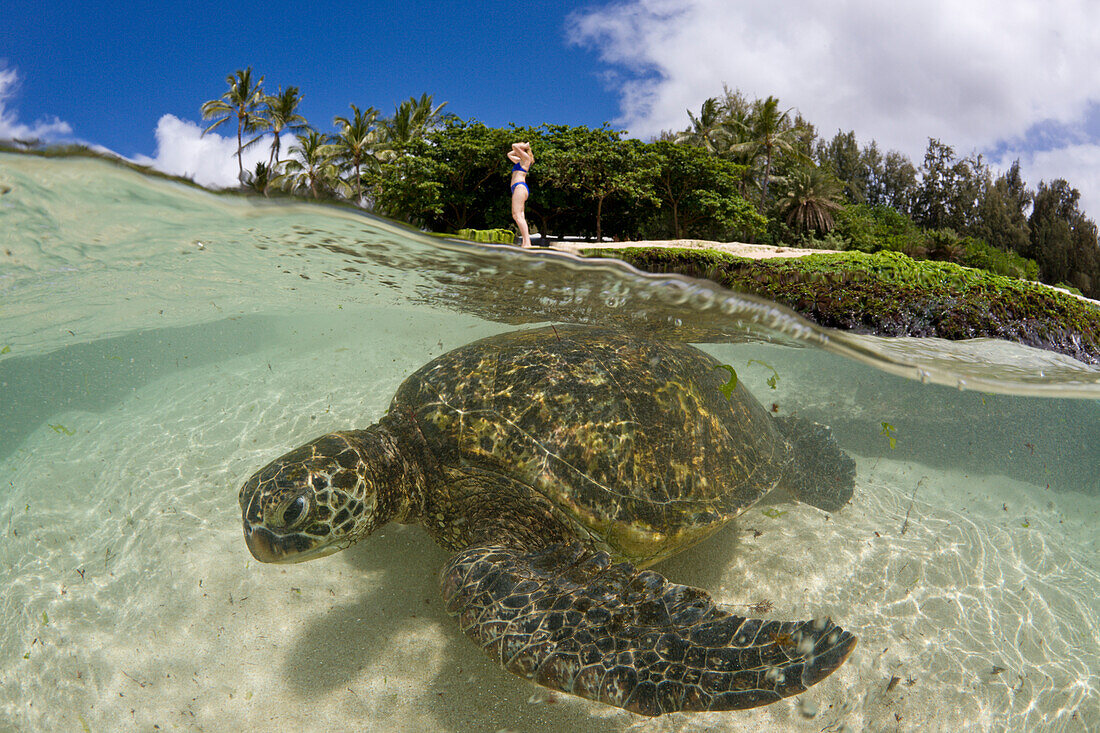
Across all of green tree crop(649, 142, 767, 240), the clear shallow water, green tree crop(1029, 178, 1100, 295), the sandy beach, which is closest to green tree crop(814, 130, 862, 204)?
green tree crop(1029, 178, 1100, 295)

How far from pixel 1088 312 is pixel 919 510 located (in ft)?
18.4

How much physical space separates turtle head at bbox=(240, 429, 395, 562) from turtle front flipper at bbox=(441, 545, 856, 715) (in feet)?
2.91

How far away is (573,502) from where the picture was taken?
11.3 feet

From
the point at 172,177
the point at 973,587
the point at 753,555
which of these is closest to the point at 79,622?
the point at 172,177

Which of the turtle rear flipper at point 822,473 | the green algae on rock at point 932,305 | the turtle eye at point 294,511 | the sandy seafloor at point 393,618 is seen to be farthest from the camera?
the green algae on rock at point 932,305

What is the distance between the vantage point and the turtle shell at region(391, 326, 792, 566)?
3510 millimetres

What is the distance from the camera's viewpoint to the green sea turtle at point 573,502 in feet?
7.35

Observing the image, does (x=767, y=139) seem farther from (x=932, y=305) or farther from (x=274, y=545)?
(x=274, y=545)

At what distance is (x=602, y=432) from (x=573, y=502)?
0.57 metres

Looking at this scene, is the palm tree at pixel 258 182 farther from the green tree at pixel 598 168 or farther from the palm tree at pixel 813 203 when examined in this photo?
the palm tree at pixel 813 203

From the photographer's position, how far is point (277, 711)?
134 inches

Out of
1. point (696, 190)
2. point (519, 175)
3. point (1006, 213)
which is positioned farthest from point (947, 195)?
point (519, 175)

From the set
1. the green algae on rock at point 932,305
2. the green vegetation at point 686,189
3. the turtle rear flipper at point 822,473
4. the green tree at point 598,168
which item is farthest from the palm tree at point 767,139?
the turtle rear flipper at point 822,473

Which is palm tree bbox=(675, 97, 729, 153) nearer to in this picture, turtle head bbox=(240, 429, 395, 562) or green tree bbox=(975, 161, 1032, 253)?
green tree bbox=(975, 161, 1032, 253)
